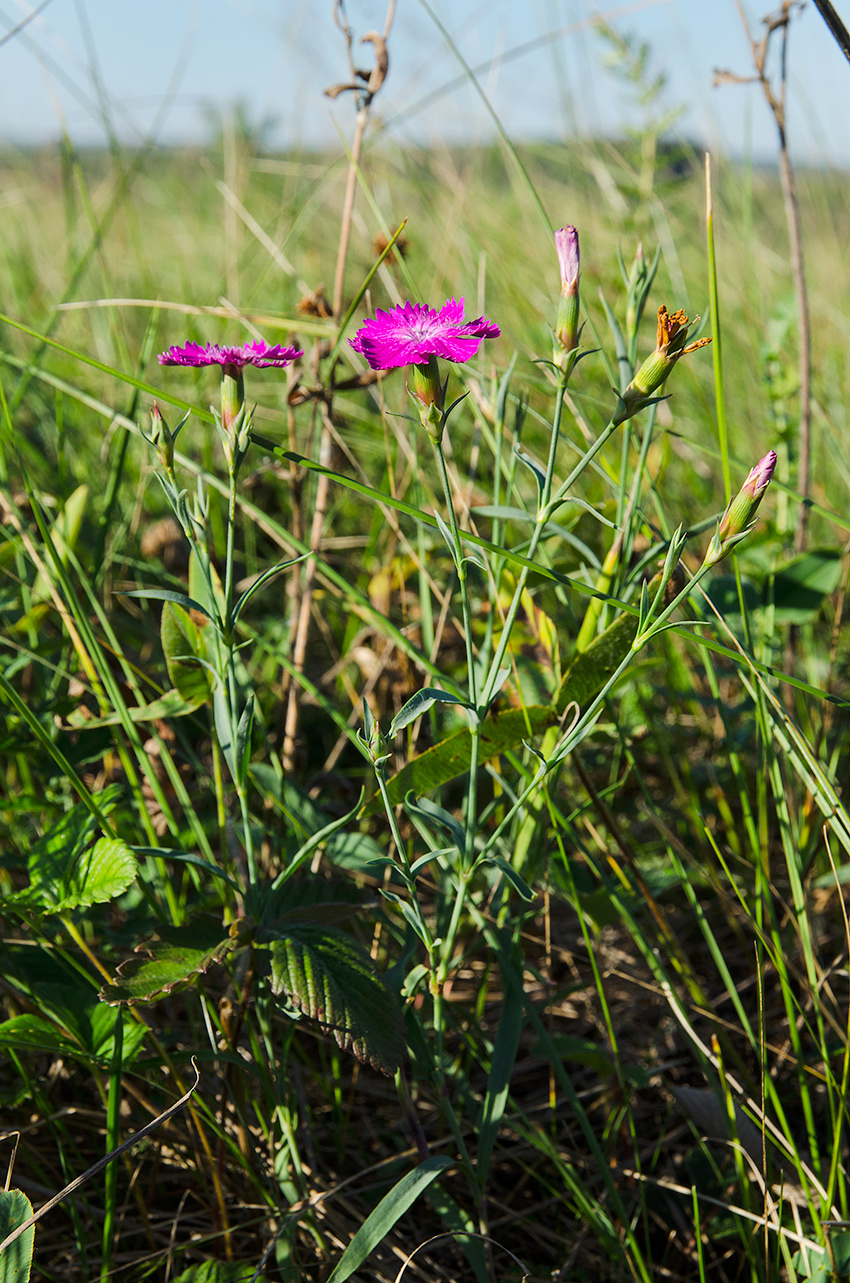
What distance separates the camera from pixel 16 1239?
0.63 meters

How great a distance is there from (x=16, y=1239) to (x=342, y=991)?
11.5 inches

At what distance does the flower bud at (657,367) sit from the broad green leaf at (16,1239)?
739mm

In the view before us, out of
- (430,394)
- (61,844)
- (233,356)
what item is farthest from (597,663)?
(61,844)

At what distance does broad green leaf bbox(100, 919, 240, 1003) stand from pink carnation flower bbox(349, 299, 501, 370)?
0.48 m

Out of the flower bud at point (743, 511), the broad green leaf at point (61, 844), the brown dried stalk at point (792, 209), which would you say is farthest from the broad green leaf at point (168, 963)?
the brown dried stalk at point (792, 209)

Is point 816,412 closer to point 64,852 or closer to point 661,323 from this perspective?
point 661,323

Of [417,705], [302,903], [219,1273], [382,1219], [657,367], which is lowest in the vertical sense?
[219,1273]

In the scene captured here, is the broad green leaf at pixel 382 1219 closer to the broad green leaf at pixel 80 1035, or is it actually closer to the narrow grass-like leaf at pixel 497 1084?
the narrow grass-like leaf at pixel 497 1084

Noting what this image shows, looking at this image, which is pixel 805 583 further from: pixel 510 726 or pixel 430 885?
pixel 430 885

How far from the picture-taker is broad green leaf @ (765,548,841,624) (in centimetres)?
113

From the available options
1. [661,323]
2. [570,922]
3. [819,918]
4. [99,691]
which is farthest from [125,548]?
[819,918]

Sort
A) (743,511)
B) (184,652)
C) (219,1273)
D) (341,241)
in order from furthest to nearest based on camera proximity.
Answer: (341,241) → (184,652) → (219,1273) → (743,511)

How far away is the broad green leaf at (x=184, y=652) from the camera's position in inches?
32.8

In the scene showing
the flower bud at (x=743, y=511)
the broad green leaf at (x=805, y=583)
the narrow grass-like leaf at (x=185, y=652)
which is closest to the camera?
the flower bud at (x=743, y=511)
